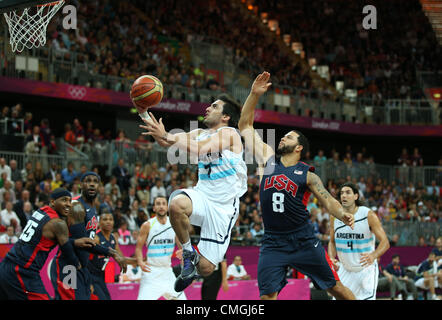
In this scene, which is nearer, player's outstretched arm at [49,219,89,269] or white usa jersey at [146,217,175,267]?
player's outstretched arm at [49,219,89,269]

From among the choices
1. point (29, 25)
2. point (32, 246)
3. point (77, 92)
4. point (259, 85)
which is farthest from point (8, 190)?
point (259, 85)

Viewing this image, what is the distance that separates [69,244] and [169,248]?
335 cm

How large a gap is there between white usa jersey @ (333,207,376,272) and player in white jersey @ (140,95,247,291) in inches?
126

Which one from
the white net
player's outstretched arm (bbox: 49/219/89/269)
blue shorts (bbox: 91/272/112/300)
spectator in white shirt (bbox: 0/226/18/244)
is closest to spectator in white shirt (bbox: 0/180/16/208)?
spectator in white shirt (bbox: 0/226/18/244)

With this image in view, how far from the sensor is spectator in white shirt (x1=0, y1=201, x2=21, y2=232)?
14.6 metres

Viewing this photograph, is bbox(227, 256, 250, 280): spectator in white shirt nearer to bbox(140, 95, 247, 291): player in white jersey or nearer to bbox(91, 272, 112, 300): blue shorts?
bbox(91, 272, 112, 300): blue shorts

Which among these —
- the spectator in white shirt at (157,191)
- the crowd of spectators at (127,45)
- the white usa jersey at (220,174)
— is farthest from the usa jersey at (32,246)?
the crowd of spectators at (127,45)

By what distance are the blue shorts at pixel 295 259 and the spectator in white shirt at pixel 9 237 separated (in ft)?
24.4

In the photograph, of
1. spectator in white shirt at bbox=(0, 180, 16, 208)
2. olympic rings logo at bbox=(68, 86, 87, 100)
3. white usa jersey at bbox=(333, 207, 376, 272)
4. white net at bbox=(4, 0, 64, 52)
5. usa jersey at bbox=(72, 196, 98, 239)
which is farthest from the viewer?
olympic rings logo at bbox=(68, 86, 87, 100)

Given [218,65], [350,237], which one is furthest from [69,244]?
[218,65]

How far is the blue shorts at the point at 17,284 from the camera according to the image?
26.9 ft

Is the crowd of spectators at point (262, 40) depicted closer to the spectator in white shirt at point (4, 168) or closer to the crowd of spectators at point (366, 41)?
the crowd of spectators at point (366, 41)

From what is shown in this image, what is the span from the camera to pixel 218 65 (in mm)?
28531

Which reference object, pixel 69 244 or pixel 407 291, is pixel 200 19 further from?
pixel 69 244
